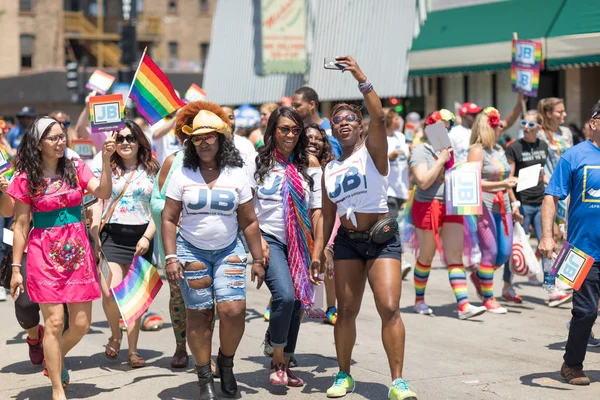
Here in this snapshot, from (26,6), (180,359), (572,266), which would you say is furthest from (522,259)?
(26,6)

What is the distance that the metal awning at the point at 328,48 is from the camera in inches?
910

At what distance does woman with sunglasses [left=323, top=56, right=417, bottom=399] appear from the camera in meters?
6.33

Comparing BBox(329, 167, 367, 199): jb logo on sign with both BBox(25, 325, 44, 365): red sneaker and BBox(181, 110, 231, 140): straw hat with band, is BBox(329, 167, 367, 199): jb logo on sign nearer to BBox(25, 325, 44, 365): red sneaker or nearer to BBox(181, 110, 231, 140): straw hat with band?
BBox(181, 110, 231, 140): straw hat with band

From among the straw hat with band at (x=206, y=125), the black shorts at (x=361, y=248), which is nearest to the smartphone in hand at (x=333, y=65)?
the straw hat with band at (x=206, y=125)

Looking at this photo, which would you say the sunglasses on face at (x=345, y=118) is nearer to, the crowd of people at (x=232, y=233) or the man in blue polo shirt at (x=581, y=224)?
the crowd of people at (x=232, y=233)

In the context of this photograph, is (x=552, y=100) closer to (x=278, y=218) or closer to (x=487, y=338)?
(x=487, y=338)

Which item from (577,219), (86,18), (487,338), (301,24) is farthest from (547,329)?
(86,18)

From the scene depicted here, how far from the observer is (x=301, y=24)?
2583cm

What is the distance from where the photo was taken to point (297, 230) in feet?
23.3

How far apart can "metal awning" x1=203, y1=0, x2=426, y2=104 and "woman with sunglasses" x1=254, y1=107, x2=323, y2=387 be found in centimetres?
1577

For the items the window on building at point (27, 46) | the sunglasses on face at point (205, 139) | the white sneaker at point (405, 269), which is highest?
the window on building at point (27, 46)

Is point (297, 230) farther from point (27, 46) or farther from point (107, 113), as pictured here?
point (27, 46)

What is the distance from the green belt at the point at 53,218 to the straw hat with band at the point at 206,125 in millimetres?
959

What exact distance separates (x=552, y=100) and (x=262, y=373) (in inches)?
217
